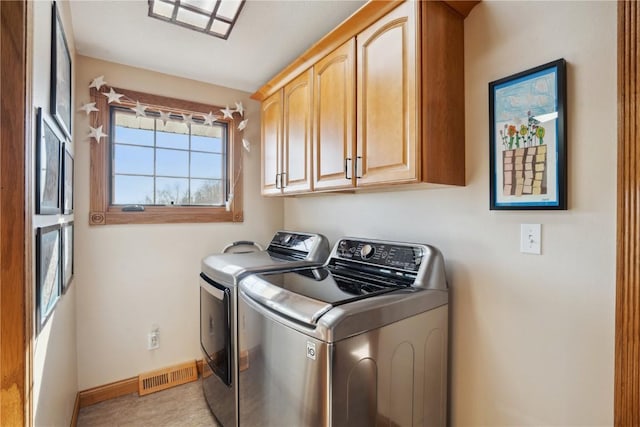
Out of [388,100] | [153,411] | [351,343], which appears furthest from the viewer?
[153,411]

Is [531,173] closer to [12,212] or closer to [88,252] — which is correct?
[12,212]

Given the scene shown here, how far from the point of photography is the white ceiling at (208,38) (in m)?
1.68

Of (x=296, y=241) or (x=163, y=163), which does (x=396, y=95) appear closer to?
(x=296, y=241)

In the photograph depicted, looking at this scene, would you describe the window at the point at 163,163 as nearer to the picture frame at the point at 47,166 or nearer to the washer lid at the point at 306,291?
the picture frame at the point at 47,166

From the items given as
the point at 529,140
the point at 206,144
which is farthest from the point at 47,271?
the point at 529,140

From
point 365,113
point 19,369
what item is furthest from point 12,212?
point 365,113

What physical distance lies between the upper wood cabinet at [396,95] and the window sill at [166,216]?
1254 millimetres

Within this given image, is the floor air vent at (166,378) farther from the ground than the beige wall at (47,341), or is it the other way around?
the beige wall at (47,341)

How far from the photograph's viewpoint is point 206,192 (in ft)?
8.70

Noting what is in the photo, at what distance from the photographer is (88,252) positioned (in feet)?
7.11

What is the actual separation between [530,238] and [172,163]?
2.42 meters

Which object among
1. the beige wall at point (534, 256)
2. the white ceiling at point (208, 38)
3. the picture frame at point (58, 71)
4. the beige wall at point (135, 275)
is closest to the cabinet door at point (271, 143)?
the white ceiling at point (208, 38)

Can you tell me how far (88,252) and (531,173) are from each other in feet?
8.59

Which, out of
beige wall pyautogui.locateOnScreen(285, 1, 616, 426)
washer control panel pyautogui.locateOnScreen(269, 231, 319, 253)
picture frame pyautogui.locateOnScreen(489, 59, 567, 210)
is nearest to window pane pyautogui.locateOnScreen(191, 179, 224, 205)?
washer control panel pyautogui.locateOnScreen(269, 231, 319, 253)
